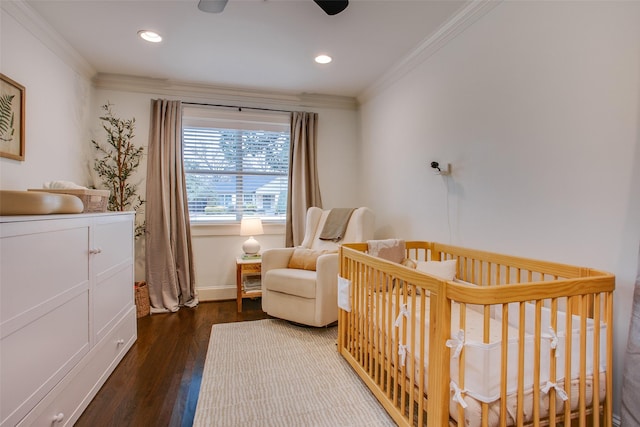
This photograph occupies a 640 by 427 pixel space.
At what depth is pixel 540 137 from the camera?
1.62 meters

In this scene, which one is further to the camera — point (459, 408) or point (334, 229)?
point (334, 229)

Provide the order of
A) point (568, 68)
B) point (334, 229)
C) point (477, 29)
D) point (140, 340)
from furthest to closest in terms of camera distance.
Result: point (334, 229), point (140, 340), point (477, 29), point (568, 68)

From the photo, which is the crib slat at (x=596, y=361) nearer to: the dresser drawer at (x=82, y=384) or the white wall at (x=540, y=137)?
the white wall at (x=540, y=137)

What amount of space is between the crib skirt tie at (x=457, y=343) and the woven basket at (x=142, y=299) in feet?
9.63

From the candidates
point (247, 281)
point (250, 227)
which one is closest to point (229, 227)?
point (250, 227)

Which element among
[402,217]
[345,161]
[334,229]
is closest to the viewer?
[402,217]

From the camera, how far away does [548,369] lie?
3.71 feet

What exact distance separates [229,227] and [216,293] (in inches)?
30.4

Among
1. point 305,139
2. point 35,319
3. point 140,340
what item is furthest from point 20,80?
point 305,139

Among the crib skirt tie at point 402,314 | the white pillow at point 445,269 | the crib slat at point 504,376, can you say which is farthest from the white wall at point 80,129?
the crib slat at point 504,376

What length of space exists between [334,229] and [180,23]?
2.13 metres

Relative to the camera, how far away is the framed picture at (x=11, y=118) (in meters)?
1.84

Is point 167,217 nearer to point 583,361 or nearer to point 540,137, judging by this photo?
point 540,137

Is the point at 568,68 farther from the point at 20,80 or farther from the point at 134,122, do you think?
the point at 134,122
